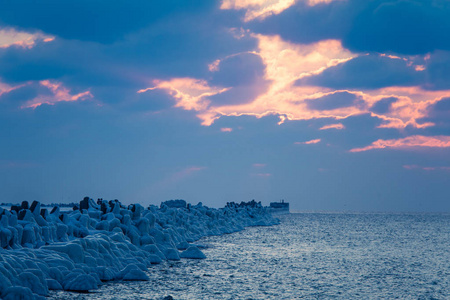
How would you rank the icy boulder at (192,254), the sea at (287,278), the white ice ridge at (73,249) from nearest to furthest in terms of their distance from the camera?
the white ice ridge at (73,249)
the sea at (287,278)
the icy boulder at (192,254)

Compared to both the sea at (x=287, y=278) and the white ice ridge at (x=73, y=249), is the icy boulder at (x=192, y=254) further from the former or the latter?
the sea at (x=287, y=278)

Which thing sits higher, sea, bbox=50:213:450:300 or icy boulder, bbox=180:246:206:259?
icy boulder, bbox=180:246:206:259

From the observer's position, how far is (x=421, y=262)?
2073 cm

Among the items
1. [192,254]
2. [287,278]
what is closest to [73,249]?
[287,278]

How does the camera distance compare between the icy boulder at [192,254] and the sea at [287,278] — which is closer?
the sea at [287,278]

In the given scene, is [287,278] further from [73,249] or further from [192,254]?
[73,249]

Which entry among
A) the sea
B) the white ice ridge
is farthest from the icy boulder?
the sea

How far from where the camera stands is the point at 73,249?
477 inches

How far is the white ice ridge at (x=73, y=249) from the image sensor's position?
9695mm

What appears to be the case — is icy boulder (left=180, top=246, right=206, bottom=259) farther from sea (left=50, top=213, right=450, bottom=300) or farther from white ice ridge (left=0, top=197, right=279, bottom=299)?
sea (left=50, top=213, right=450, bottom=300)

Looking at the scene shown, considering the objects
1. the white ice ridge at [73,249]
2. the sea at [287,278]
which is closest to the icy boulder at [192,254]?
the white ice ridge at [73,249]

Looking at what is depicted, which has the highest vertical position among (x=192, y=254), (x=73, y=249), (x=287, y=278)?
(x=73, y=249)

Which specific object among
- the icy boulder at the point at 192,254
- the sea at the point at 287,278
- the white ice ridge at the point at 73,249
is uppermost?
the white ice ridge at the point at 73,249

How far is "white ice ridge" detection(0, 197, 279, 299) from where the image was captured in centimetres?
970
